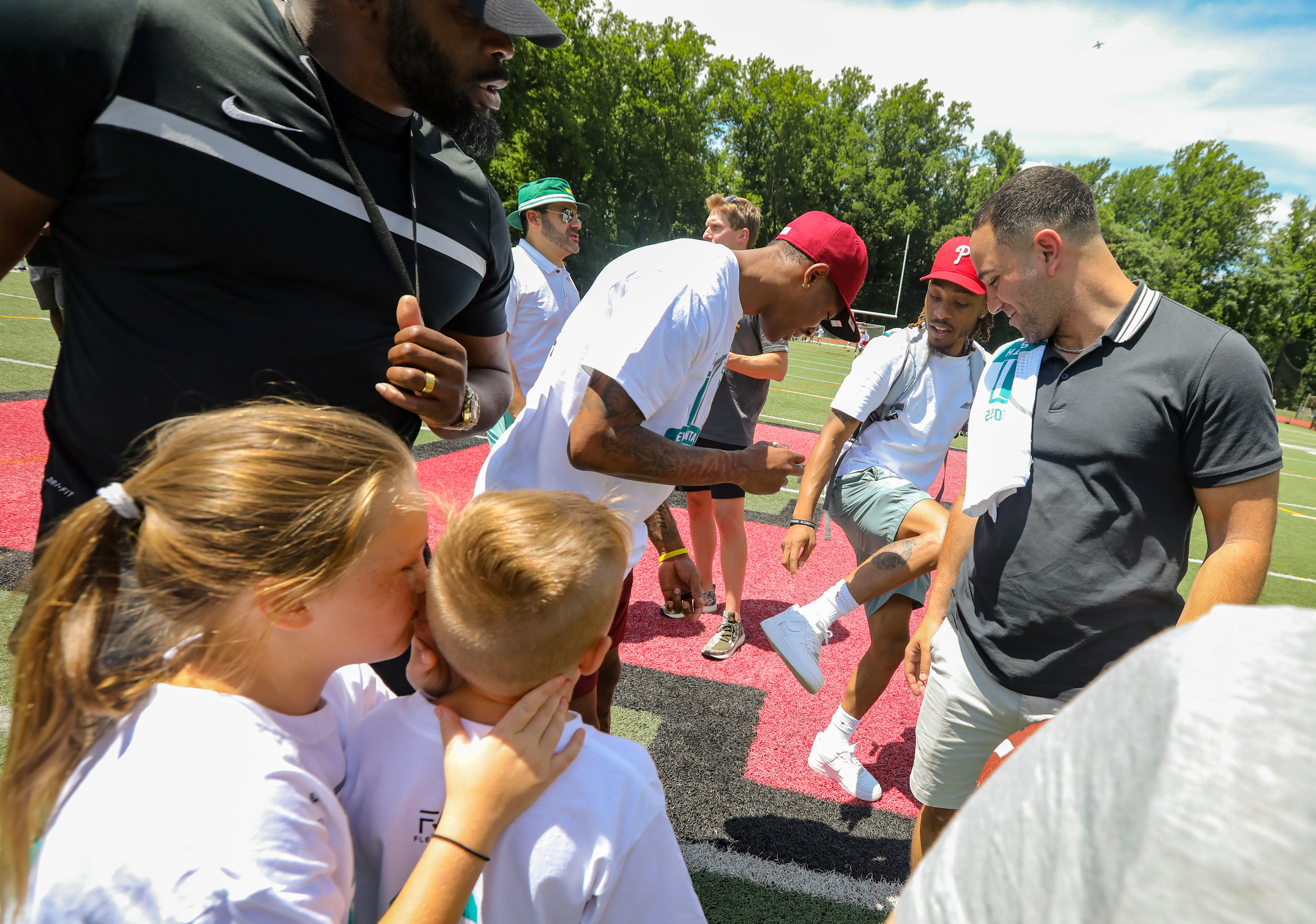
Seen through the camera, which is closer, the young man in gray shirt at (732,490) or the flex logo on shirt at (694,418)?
the flex logo on shirt at (694,418)

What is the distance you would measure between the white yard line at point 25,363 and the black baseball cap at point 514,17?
422 inches

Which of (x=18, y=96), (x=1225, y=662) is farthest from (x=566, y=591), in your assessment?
(x=18, y=96)

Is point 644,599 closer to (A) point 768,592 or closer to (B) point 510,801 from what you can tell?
(A) point 768,592

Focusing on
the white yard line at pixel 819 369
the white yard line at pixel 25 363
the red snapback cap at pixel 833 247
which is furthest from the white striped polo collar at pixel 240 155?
the white yard line at pixel 819 369

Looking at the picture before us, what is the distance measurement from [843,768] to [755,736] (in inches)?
19.6

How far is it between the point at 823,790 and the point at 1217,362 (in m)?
2.37

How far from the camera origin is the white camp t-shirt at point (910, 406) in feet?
12.7

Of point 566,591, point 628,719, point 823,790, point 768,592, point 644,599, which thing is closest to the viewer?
point 566,591

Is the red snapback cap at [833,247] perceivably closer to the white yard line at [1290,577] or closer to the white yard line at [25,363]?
the white yard line at [1290,577]

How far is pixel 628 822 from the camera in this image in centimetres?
118

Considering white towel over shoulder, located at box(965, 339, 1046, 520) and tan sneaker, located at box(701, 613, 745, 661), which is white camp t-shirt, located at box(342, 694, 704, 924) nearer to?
white towel over shoulder, located at box(965, 339, 1046, 520)

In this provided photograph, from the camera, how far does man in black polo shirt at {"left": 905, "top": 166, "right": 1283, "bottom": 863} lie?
199 centimetres

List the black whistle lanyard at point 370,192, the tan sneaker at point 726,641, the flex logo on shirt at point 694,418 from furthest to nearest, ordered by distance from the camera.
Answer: the tan sneaker at point 726,641
the flex logo on shirt at point 694,418
the black whistle lanyard at point 370,192

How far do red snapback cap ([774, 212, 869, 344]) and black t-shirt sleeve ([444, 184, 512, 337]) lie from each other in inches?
40.7
